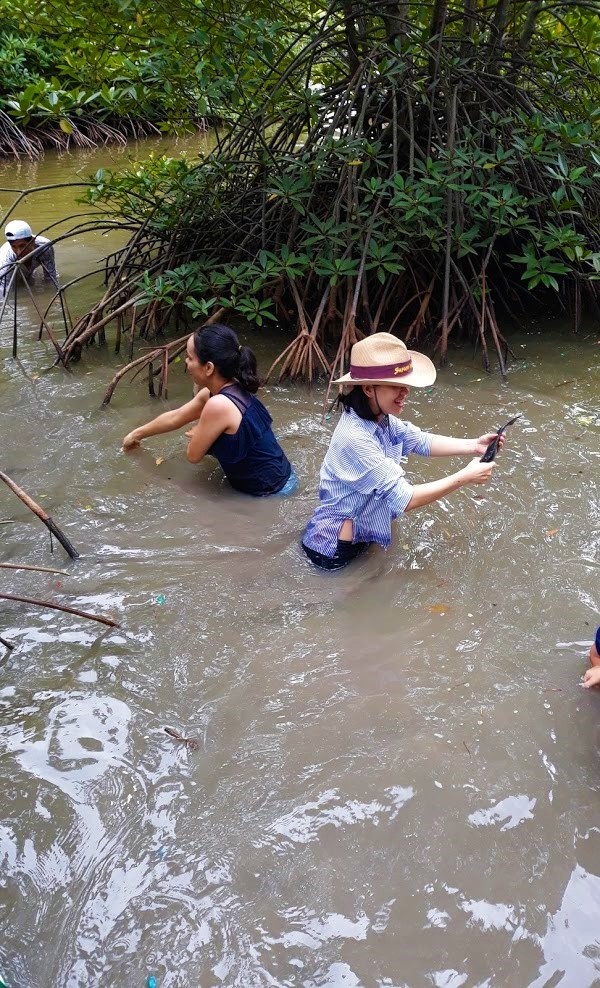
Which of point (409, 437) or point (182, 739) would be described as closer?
point (182, 739)

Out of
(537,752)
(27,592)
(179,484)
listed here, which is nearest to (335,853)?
(537,752)

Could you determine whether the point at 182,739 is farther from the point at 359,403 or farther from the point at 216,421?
the point at 216,421

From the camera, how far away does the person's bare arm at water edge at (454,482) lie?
2.58 metres

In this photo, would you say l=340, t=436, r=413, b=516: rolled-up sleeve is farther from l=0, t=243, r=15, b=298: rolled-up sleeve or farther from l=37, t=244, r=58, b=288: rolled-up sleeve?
l=37, t=244, r=58, b=288: rolled-up sleeve

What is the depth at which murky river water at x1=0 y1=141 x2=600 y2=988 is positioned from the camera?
5.67 ft

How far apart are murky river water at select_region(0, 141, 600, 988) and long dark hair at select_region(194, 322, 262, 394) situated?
60 cm

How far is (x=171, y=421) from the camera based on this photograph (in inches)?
146

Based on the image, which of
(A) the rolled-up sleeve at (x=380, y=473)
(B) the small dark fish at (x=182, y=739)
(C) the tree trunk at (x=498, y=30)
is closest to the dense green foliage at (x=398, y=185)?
(C) the tree trunk at (x=498, y=30)

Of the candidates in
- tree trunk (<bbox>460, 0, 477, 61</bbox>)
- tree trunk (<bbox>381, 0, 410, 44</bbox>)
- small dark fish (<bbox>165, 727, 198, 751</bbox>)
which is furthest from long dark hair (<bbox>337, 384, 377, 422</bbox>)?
tree trunk (<bbox>460, 0, 477, 61</bbox>)

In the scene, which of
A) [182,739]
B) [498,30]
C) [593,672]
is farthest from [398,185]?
[182,739]

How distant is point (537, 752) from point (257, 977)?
0.96 metres

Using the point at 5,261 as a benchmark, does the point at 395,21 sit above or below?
above

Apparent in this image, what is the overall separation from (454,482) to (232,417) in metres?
1.13

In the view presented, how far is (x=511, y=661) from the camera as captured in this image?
253 cm
